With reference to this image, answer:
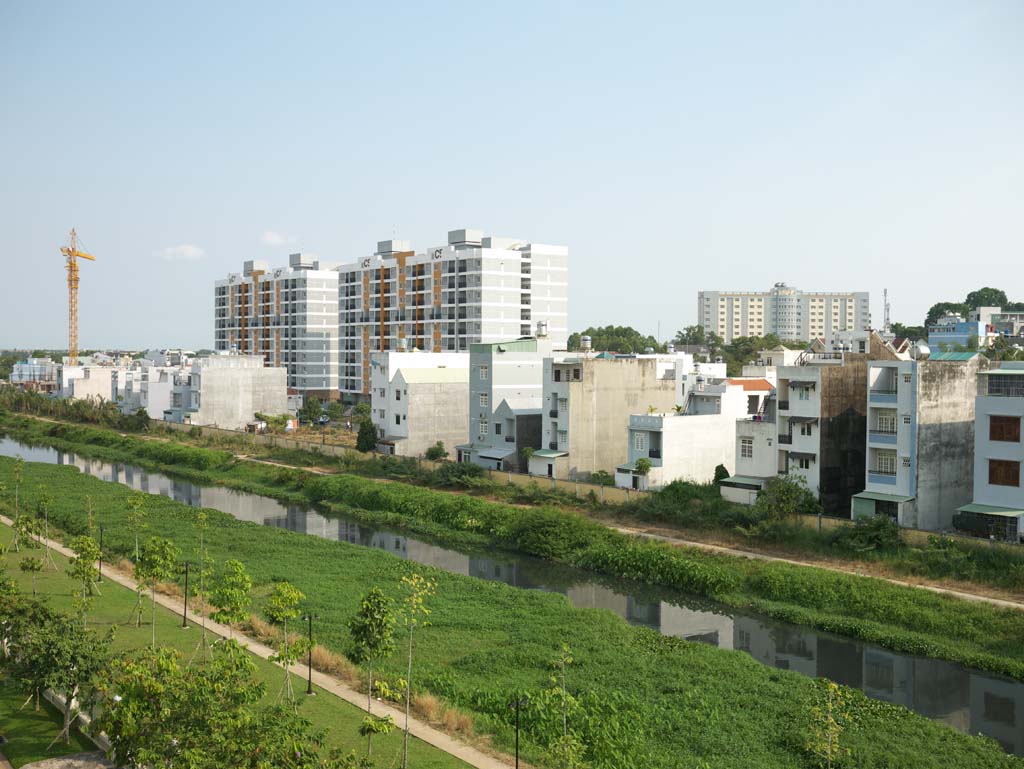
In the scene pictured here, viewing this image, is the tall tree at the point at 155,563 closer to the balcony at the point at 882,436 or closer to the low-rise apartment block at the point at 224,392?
the balcony at the point at 882,436

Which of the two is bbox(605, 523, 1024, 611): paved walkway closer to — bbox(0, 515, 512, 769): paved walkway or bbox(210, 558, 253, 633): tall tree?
bbox(0, 515, 512, 769): paved walkway

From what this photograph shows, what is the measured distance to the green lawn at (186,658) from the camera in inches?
523

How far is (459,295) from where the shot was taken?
7044 centimetres

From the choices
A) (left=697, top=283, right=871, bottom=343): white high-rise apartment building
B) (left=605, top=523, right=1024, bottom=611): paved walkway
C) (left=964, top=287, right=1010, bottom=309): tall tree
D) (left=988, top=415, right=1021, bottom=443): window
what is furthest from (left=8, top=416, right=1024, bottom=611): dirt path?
(left=697, top=283, right=871, bottom=343): white high-rise apartment building

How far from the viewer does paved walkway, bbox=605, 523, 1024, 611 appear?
74.7ft

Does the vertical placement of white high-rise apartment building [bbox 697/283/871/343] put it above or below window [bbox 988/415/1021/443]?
above

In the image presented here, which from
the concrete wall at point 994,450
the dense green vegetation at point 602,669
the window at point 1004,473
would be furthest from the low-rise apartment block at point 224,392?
the window at point 1004,473

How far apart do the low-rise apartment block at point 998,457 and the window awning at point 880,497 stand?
180 cm

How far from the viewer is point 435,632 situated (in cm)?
2092

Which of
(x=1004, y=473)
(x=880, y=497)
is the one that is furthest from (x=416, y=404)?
(x=1004, y=473)

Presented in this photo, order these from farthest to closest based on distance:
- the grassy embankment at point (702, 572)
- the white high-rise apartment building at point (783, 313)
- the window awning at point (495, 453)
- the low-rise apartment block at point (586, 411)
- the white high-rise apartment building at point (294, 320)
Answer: the white high-rise apartment building at point (783, 313) → the white high-rise apartment building at point (294, 320) → the window awning at point (495, 453) → the low-rise apartment block at point (586, 411) → the grassy embankment at point (702, 572)

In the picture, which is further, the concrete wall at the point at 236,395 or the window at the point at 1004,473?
the concrete wall at the point at 236,395

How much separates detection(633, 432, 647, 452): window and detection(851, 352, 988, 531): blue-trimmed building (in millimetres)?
8824

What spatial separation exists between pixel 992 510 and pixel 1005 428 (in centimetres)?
238
